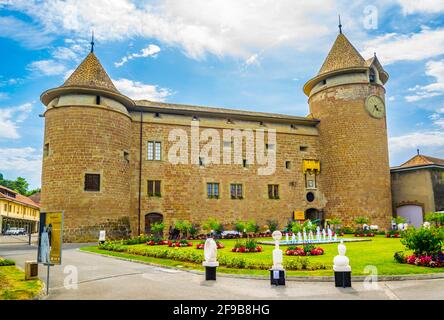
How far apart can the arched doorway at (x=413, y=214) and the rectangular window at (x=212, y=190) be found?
18.2 m

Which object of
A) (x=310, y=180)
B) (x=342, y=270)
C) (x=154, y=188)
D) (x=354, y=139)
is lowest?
(x=342, y=270)

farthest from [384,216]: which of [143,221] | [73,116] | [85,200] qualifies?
[73,116]

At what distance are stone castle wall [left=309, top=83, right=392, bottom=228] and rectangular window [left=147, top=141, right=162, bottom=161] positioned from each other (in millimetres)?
16280

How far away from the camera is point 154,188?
31.5 metres

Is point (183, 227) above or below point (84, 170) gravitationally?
below

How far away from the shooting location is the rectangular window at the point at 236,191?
33938mm

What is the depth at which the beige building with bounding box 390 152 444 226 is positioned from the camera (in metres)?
34.5

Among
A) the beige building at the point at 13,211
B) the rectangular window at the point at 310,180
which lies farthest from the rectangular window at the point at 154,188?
the beige building at the point at 13,211

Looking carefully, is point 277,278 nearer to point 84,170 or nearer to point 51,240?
point 51,240

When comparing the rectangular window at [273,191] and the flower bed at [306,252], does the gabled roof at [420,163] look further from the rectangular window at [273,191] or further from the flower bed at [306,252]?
the flower bed at [306,252]

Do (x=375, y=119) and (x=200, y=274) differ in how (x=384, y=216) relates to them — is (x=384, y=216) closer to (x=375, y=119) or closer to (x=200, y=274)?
(x=375, y=119)

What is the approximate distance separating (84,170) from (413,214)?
29571 mm

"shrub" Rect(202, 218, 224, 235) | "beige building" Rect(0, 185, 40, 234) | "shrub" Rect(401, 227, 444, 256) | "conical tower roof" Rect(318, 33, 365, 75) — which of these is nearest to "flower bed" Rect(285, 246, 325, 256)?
"shrub" Rect(401, 227, 444, 256)

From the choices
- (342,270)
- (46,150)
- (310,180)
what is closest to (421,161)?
(310,180)
